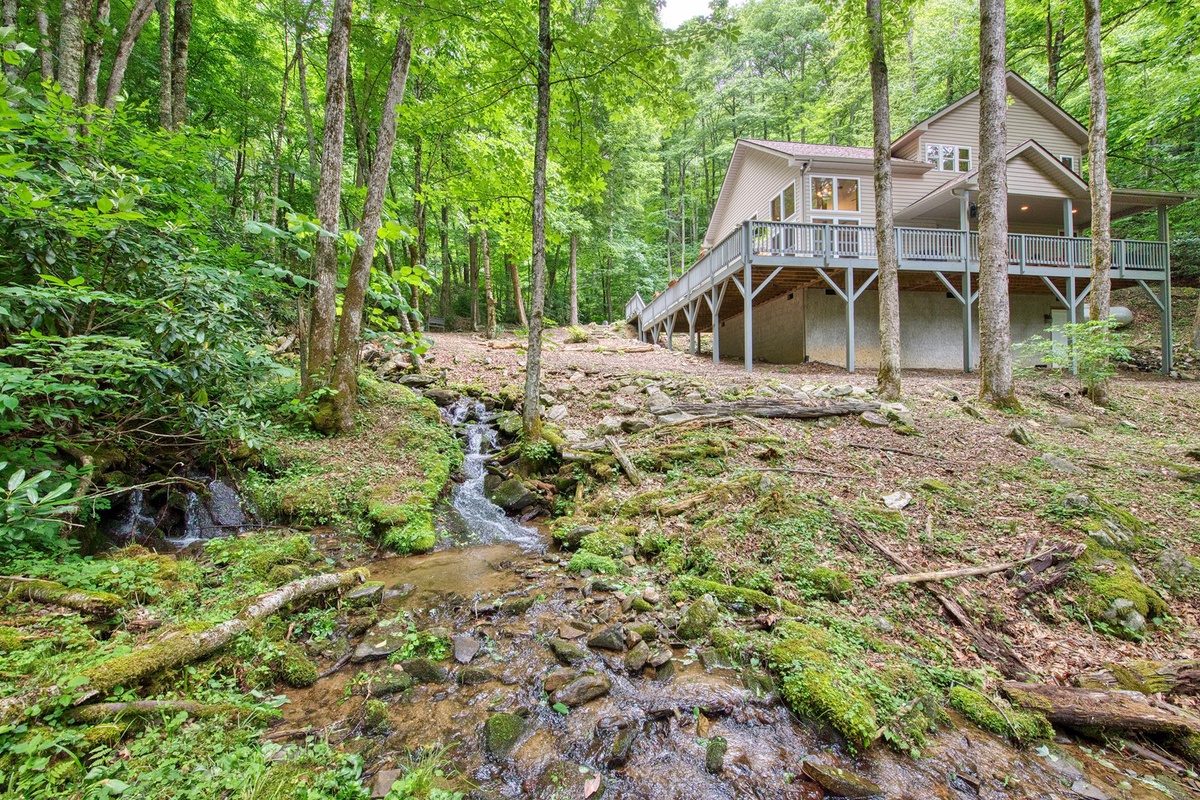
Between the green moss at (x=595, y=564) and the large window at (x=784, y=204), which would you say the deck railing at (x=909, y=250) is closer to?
the large window at (x=784, y=204)

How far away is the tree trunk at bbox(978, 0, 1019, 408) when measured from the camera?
793cm

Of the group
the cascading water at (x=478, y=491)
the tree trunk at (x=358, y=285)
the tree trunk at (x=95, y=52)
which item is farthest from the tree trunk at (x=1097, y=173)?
the tree trunk at (x=95, y=52)

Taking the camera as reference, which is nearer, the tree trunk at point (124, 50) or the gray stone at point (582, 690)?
the gray stone at point (582, 690)

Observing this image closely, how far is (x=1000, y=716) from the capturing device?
2639mm

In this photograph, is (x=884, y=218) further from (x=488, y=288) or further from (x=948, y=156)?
(x=948, y=156)

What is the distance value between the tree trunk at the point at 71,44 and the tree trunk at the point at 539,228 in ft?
17.0

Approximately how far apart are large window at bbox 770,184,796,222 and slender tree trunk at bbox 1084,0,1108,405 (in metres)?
6.87

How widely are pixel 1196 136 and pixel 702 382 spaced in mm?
24395

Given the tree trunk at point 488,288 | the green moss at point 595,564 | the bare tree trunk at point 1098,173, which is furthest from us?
the tree trunk at point 488,288

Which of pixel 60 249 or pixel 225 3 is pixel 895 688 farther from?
pixel 225 3

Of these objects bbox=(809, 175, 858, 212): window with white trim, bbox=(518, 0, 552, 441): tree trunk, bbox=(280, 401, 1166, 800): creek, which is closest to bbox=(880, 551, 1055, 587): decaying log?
bbox=(280, 401, 1166, 800): creek

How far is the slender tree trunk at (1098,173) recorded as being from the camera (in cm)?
944

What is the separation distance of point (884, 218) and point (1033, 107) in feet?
48.9

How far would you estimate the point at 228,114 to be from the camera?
13.1 m
